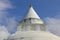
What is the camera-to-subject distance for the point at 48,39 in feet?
149

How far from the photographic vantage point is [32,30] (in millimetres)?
47469

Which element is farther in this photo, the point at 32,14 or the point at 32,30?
the point at 32,14

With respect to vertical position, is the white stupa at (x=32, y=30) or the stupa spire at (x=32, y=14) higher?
the stupa spire at (x=32, y=14)

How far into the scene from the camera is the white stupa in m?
45.2

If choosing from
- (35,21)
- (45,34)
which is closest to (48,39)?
(45,34)

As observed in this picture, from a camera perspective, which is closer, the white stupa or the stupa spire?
the white stupa

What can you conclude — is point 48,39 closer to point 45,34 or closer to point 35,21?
point 45,34

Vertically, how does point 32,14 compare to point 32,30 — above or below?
above

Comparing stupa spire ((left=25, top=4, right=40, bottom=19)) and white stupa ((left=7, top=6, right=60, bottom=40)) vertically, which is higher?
stupa spire ((left=25, top=4, right=40, bottom=19))

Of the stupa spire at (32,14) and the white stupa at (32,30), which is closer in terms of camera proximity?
the white stupa at (32,30)

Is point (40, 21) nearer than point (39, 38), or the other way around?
point (39, 38)

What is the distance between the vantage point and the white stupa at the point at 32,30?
148ft

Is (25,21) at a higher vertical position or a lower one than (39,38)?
higher

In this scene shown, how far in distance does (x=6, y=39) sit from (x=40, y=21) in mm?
6587
